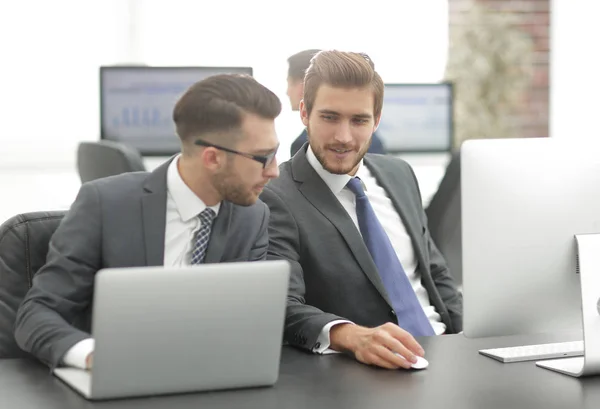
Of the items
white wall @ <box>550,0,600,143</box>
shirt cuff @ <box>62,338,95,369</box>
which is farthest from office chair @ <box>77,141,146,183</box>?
white wall @ <box>550,0,600,143</box>

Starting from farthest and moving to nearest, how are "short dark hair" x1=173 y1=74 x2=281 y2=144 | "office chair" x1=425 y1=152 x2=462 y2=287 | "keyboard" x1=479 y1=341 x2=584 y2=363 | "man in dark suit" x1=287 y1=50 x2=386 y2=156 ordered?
1. "office chair" x1=425 y1=152 x2=462 y2=287
2. "man in dark suit" x1=287 y1=50 x2=386 y2=156
3. "short dark hair" x1=173 y1=74 x2=281 y2=144
4. "keyboard" x1=479 y1=341 x2=584 y2=363

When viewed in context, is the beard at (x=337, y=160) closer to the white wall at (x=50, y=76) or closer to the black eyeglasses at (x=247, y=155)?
the black eyeglasses at (x=247, y=155)

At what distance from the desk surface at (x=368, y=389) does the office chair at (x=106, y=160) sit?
79.0 inches

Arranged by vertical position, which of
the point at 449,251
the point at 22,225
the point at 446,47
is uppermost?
the point at 446,47

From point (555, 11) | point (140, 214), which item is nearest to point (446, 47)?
point (555, 11)

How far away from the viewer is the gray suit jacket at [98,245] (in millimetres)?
1685

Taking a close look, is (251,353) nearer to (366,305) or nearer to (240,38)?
(366,305)

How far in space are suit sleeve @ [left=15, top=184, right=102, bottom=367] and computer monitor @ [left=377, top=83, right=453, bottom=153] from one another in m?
2.95

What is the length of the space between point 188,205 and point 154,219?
0.08 metres

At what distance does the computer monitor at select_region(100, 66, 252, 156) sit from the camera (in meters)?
4.39

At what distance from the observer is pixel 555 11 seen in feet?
18.9

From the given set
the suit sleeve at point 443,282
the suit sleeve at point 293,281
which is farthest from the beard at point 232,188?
the suit sleeve at point 443,282

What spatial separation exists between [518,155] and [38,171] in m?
3.70

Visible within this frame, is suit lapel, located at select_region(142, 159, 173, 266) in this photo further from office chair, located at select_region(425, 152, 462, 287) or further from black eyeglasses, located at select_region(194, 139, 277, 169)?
office chair, located at select_region(425, 152, 462, 287)
